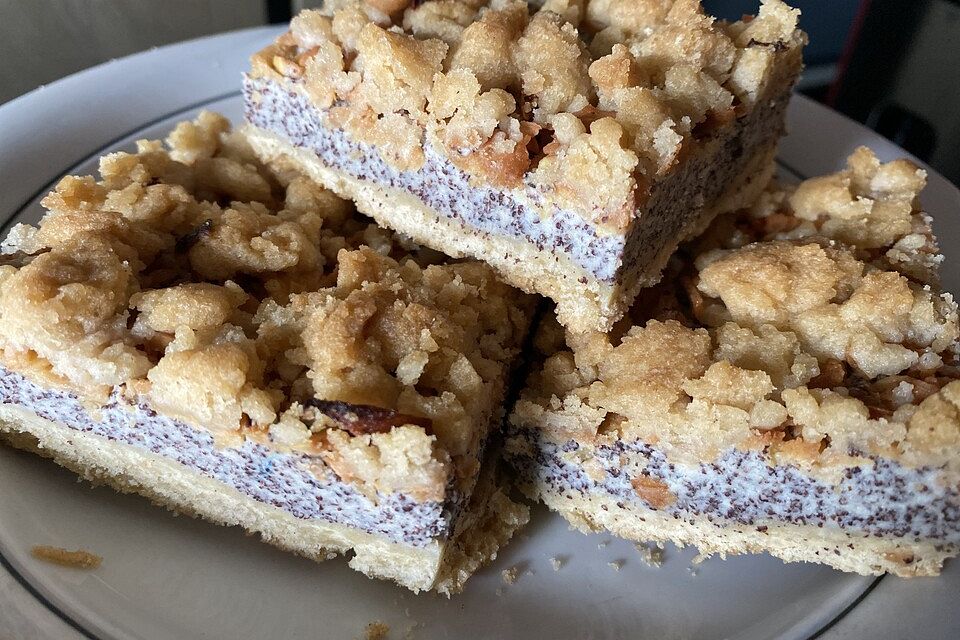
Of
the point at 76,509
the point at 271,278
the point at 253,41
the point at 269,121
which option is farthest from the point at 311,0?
the point at 76,509

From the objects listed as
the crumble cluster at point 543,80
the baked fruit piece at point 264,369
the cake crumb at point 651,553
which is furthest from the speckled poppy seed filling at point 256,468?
the crumble cluster at point 543,80

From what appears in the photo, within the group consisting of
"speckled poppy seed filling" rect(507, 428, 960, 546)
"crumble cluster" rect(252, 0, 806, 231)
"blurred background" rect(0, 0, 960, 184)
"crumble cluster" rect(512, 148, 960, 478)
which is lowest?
"blurred background" rect(0, 0, 960, 184)

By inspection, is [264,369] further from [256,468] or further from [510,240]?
[510,240]

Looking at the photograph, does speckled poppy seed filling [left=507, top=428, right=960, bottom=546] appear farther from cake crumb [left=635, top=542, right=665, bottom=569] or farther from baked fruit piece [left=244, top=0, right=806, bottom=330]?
baked fruit piece [left=244, top=0, right=806, bottom=330]

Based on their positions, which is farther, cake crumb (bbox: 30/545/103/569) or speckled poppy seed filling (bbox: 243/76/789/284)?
speckled poppy seed filling (bbox: 243/76/789/284)

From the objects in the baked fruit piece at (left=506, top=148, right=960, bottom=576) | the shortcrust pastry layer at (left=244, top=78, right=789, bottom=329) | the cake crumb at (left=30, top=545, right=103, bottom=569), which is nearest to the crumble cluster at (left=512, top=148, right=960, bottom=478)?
the baked fruit piece at (left=506, top=148, right=960, bottom=576)

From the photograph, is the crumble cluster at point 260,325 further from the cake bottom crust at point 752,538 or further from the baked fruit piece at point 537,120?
the cake bottom crust at point 752,538

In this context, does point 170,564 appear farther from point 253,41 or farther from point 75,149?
point 253,41

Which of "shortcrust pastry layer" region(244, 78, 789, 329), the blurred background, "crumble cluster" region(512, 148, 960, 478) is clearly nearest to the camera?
"crumble cluster" region(512, 148, 960, 478)

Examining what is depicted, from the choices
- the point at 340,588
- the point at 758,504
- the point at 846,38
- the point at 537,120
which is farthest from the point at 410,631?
the point at 846,38
